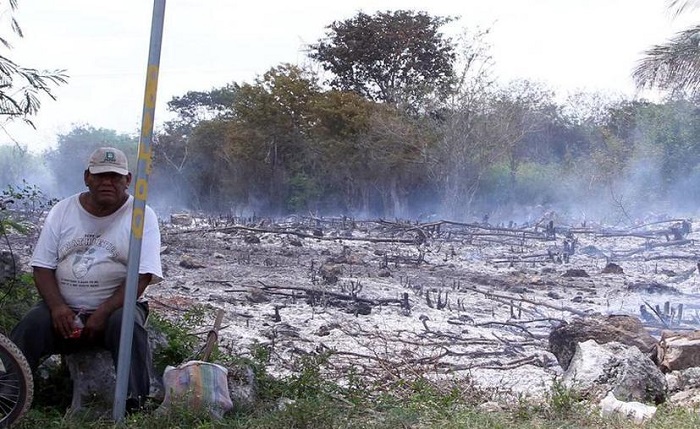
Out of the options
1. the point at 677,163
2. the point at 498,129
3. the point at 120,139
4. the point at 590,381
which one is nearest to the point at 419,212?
the point at 498,129

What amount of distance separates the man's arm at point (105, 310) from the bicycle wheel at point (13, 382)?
0.41 m

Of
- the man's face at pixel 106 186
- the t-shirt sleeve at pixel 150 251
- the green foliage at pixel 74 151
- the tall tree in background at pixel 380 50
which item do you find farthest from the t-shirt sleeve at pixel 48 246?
the green foliage at pixel 74 151

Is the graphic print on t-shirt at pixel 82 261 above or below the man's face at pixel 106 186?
below

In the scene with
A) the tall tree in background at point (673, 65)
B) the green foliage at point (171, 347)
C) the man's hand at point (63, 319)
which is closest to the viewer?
the man's hand at point (63, 319)

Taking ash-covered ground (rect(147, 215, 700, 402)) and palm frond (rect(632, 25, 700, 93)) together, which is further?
palm frond (rect(632, 25, 700, 93))

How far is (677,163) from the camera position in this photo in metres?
27.6

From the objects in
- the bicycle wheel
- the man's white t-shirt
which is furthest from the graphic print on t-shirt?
the bicycle wheel

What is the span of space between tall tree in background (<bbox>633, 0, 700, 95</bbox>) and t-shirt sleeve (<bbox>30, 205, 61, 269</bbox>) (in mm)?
12866

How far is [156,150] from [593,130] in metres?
17.0

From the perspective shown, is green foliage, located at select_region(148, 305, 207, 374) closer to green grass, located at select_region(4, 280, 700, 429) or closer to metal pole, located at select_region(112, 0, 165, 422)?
green grass, located at select_region(4, 280, 700, 429)

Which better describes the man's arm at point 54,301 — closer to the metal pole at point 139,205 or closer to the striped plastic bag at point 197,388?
the metal pole at point 139,205

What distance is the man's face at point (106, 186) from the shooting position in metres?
4.23

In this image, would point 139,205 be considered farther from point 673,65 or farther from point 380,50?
point 380,50

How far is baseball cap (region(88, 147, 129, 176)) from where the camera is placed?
13.8 feet
